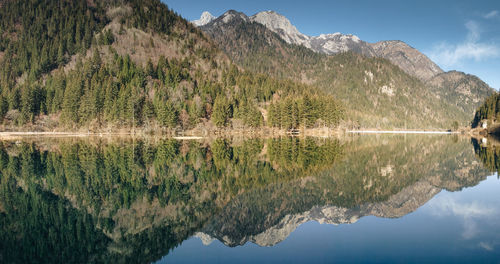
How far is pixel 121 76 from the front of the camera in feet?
408

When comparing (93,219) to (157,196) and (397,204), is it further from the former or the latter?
(397,204)

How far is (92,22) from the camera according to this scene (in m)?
167

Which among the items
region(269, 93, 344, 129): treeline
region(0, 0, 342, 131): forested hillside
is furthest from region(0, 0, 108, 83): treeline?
region(269, 93, 344, 129): treeline

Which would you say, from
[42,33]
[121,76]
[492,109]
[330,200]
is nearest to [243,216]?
[330,200]

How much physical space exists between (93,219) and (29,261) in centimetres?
413

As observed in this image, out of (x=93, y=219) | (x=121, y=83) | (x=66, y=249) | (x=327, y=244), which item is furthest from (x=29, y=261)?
(x=121, y=83)

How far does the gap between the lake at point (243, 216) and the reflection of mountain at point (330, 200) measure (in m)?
0.07

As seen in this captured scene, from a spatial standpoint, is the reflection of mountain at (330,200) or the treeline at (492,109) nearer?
the reflection of mountain at (330,200)

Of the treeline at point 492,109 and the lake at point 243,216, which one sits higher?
the treeline at point 492,109

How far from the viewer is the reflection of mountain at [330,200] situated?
13.7 meters

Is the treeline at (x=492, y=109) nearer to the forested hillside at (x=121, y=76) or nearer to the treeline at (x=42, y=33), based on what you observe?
the forested hillside at (x=121, y=76)

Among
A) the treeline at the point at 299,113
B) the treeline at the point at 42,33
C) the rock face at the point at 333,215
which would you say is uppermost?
the treeline at the point at 42,33

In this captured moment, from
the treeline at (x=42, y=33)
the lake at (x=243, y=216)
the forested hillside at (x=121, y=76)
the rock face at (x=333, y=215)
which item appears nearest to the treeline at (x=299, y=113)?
the forested hillside at (x=121, y=76)

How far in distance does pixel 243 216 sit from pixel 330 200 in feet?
19.8
